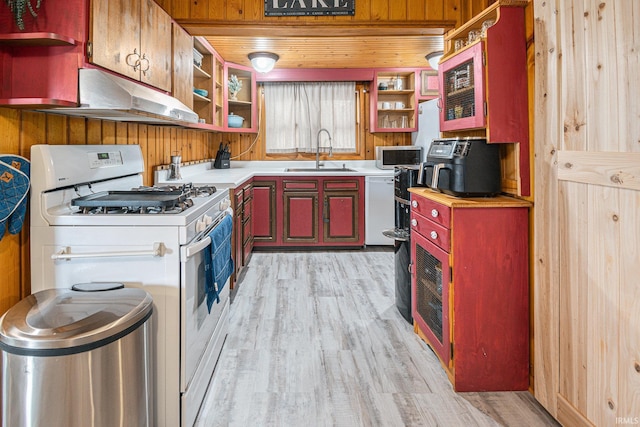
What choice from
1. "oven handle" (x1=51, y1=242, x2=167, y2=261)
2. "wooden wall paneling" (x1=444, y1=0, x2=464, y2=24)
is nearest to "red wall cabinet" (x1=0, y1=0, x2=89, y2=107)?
"oven handle" (x1=51, y1=242, x2=167, y2=261)

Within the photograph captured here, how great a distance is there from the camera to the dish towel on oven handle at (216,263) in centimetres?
199

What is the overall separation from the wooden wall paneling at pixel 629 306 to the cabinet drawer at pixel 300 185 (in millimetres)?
3836

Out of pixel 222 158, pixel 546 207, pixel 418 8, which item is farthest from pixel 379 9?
pixel 222 158

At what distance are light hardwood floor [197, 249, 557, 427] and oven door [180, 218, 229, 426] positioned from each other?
100mm

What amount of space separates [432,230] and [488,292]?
422 mm

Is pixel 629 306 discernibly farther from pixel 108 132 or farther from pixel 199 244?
pixel 108 132

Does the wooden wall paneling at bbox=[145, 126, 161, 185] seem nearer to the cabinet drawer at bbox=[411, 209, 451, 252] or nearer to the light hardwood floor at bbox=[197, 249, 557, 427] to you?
the light hardwood floor at bbox=[197, 249, 557, 427]

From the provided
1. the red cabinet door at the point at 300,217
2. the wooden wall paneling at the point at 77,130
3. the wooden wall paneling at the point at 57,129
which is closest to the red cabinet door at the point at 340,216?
the red cabinet door at the point at 300,217

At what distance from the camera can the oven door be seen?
5.55 feet

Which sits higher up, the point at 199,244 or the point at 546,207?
the point at 546,207

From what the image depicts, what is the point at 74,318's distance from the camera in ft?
4.33

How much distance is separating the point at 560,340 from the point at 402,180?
4.83 feet

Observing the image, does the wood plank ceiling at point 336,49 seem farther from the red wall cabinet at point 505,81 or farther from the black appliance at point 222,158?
the red wall cabinet at point 505,81

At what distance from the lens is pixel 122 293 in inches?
60.5
